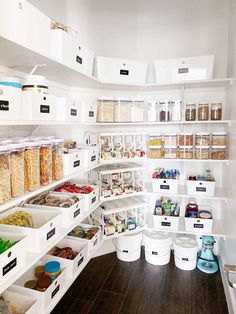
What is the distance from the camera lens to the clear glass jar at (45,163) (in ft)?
4.50

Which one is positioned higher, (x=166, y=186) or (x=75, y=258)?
(x=166, y=186)

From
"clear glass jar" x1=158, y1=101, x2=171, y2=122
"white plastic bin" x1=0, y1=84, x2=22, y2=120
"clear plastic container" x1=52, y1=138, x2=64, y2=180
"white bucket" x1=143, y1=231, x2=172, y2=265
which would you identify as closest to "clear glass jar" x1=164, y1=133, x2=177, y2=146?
"clear glass jar" x1=158, y1=101, x2=171, y2=122

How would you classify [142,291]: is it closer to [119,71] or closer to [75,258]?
[75,258]

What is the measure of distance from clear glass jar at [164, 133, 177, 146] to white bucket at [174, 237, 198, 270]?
1019 mm

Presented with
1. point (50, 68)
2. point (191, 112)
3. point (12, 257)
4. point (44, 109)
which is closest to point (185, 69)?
point (191, 112)

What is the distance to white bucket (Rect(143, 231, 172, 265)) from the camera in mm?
2439

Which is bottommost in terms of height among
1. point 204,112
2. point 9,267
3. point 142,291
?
point 142,291

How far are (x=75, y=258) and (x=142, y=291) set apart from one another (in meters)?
0.79

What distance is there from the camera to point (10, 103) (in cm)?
104

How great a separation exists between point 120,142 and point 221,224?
1.31 metres

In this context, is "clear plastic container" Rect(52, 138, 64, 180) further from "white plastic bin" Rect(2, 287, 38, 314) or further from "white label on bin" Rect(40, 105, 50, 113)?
"white plastic bin" Rect(2, 287, 38, 314)

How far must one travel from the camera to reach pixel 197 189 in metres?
2.28

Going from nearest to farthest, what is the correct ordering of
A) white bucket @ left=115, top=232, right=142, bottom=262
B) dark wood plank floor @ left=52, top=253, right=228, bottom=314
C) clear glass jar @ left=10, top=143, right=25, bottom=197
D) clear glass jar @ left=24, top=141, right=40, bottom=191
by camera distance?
clear glass jar @ left=10, top=143, right=25, bottom=197 < clear glass jar @ left=24, top=141, right=40, bottom=191 < dark wood plank floor @ left=52, top=253, right=228, bottom=314 < white bucket @ left=115, top=232, right=142, bottom=262

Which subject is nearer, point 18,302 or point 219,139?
point 18,302
